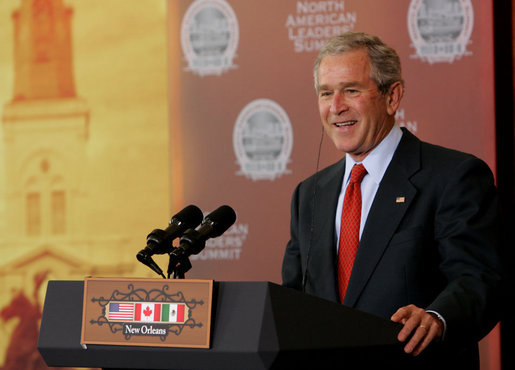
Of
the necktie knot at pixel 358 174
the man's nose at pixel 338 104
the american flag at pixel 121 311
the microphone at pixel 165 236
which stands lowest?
the american flag at pixel 121 311

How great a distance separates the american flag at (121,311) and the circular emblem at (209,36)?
2.39m

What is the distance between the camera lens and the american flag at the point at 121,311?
1533 mm

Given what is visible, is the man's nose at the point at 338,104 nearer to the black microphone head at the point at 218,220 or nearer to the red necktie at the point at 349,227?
the red necktie at the point at 349,227

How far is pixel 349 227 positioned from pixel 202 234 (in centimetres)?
70

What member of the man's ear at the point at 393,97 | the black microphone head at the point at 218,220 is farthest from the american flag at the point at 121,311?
the man's ear at the point at 393,97

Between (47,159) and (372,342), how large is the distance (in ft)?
9.53

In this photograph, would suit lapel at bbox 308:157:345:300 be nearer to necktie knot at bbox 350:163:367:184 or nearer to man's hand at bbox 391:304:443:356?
necktie knot at bbox 350:163:367:184

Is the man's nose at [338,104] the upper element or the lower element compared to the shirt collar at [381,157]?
upper

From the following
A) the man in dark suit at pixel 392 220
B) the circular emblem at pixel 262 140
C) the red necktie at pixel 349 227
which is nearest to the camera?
the man in dark suit at pixel 392 220

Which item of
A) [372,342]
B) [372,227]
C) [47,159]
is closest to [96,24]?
[47,159]

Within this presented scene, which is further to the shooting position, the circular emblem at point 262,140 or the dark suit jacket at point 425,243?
the circular emblem at point 262,140

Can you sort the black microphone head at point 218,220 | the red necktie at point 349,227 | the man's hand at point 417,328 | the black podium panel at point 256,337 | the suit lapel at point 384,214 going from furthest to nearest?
the red necktie at point 349,227
the suit lapel at point 384,214
the black microphone head at point 218,220
the man's hand at point 417,328
the black podium panel at point 256,337

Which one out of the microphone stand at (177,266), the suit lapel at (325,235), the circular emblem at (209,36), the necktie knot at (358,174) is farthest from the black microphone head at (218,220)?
the circular emblem at (209,36)

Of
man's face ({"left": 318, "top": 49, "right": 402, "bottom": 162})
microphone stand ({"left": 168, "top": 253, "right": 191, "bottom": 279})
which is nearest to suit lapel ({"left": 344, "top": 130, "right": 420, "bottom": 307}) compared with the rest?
man's face ({"left": 318, "top": 49, "right": 402, "bottom": 162})
